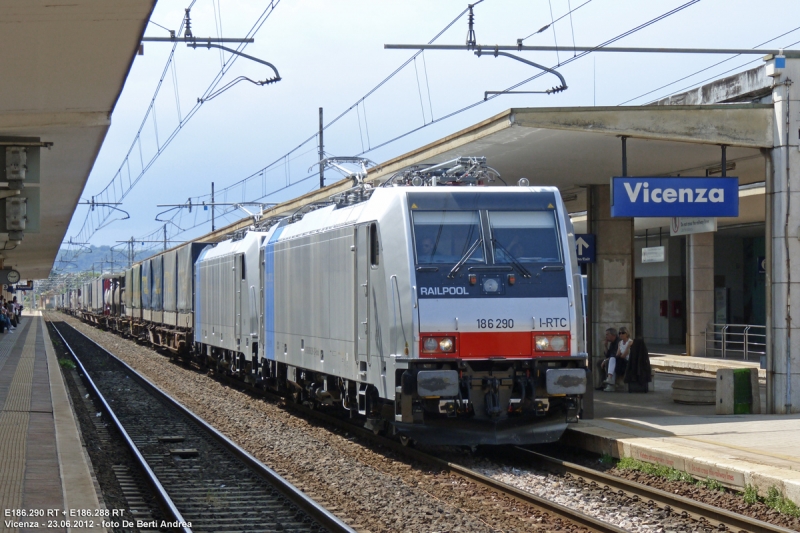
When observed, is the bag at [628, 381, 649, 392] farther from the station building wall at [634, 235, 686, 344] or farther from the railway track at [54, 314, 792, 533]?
the station building wall at [634, 235, 686, 344]

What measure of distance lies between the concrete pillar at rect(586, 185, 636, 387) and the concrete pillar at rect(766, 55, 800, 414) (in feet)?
15.3

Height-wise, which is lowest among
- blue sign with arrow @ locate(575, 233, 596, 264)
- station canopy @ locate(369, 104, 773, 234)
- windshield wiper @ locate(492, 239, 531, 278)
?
windshield wiper @ locate(492, 239, 531, 278)

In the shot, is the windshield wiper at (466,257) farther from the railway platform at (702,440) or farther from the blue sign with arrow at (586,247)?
the blue sign with arrow at (586,247)

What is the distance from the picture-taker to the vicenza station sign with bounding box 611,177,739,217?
Result: 43.8ft

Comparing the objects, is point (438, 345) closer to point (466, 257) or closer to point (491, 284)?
point (491, 284)

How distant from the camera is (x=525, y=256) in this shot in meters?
11.3

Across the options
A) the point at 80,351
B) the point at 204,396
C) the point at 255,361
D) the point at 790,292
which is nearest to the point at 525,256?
the point at 790,292

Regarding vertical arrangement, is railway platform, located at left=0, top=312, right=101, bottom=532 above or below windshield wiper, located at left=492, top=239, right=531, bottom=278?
below

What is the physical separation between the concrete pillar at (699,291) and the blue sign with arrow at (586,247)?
1164 cm

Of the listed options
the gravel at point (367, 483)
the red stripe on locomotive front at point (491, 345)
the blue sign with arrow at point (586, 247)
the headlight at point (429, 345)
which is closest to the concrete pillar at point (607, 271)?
the blue sign with arrow at point (586, 247)

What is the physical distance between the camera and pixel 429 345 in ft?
34.9

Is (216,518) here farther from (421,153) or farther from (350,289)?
(421,153)

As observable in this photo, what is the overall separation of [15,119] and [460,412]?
618cm

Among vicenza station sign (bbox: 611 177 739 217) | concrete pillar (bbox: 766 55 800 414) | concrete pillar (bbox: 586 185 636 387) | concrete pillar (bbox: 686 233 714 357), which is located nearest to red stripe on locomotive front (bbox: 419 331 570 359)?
vicenza station sign (bbox: 611 177 739 217)
